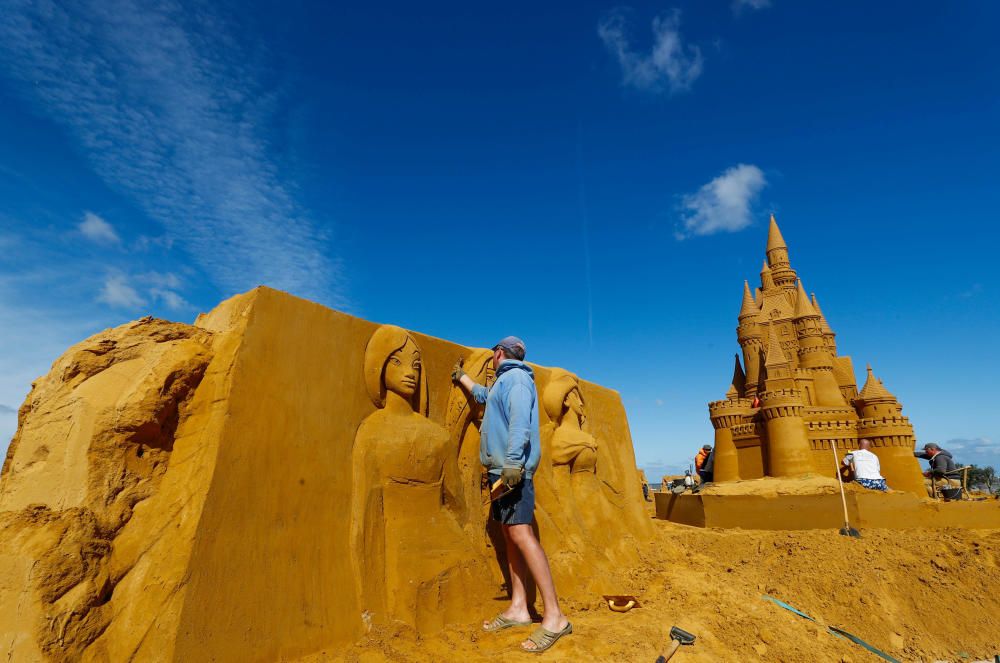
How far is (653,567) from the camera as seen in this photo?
203 inches

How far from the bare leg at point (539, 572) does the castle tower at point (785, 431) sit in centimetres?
1894

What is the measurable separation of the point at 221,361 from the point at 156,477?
2.02 feet

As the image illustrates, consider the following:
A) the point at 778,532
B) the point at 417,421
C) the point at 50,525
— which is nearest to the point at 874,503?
the point at 778,532

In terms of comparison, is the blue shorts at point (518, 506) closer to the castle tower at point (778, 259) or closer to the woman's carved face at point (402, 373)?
the woman's carved face at point (402, 373)

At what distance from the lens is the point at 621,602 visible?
12.9 ft

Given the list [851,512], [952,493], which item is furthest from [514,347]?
[952,493]

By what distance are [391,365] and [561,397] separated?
2245mm

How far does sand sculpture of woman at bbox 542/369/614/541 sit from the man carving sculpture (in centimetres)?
166

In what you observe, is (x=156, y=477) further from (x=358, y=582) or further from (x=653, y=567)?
(x=653, y=567)

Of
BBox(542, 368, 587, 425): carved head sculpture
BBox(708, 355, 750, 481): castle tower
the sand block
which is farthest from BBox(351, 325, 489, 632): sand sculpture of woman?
BBox(708, 355, 750, 481): castle tower

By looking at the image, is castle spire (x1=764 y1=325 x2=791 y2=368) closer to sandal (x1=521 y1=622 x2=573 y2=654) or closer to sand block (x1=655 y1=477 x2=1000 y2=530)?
sand block (x1=655 y1=477 x2=1000 y2=530)

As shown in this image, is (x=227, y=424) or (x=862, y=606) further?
(x=862, y=606)

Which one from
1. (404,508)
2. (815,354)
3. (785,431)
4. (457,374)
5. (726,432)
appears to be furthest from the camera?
(815,354)

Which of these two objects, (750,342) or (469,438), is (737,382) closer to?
(750,342)
